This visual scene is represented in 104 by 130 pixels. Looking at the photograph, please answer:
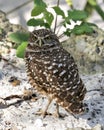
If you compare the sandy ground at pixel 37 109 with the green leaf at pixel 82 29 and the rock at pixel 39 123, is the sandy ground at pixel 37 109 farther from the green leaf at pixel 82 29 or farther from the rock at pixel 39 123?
the green leaf at pixel 82 29

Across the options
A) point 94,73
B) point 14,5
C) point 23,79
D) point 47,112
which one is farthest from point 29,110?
point 14,5

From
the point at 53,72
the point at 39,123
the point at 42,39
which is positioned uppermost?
the point at 42,39

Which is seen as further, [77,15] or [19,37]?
[19,37]

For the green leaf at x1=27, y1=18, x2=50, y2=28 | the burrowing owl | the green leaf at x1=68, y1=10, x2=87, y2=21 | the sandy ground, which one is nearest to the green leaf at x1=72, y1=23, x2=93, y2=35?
the green leaf at x1=68, y1=10, x2=87, y2=21

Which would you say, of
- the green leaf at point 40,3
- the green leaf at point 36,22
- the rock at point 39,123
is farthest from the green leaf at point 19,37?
the rock at point 39,123

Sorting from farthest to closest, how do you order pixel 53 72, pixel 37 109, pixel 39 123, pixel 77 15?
pixel 77 15, pixel 37 109, pixel 39 123, pixel 53 72

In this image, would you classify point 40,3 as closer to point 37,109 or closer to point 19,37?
point 19,37

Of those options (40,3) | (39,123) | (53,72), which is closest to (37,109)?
(39,123)
